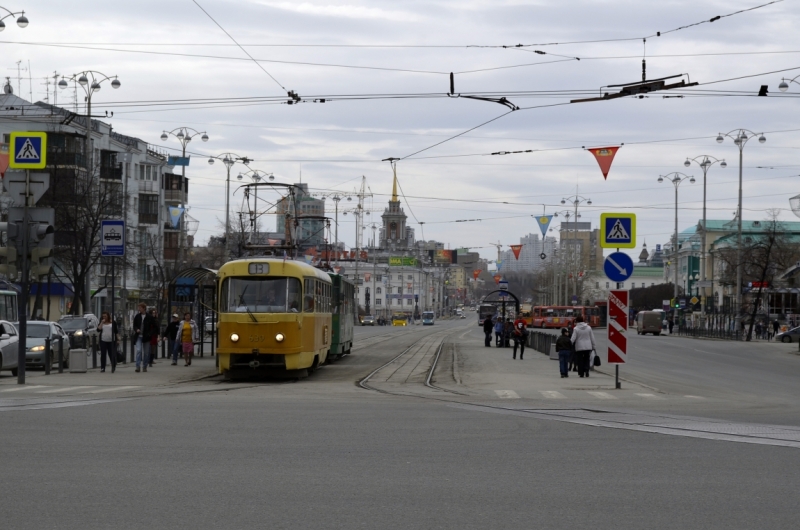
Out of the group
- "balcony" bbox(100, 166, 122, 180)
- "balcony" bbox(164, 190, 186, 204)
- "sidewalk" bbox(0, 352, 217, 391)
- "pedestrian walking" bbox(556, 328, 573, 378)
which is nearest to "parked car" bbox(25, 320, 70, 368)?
"sidewalk" bbox(0, 352, 217, 391)

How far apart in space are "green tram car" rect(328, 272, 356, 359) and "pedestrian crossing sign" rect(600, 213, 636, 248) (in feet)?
40.4

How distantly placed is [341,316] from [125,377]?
11.5 m

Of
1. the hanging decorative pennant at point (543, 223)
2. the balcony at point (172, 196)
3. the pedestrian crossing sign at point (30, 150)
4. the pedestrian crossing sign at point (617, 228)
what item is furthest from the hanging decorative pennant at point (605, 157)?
the balcony at point (172, 196)

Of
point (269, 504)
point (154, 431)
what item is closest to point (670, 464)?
point (269, 504)

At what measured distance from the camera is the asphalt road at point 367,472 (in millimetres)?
7762

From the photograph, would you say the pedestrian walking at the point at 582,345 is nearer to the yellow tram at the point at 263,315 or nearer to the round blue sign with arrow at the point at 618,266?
the round blue sign with arrow at the point at 618,266

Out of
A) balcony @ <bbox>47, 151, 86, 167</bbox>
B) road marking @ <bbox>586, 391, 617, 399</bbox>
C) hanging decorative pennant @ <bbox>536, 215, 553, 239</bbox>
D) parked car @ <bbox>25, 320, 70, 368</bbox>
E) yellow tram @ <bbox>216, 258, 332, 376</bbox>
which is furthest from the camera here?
balcony @ <bbox>47, 151, 86, 167</bbox>

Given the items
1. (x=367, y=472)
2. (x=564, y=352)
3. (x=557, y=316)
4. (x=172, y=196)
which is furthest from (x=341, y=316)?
(x=557, y=316)

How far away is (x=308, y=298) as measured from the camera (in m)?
26.1

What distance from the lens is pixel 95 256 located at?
5103 cm

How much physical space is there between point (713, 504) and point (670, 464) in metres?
2.18

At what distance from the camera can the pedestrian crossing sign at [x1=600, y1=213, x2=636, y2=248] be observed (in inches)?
915

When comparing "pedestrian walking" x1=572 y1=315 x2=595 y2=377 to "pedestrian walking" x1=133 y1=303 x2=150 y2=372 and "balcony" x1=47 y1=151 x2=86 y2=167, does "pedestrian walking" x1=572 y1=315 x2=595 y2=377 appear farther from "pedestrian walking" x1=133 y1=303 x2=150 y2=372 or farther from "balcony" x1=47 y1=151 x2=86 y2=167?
"balcony" x1=47 y1=151 x2=86 y2=167

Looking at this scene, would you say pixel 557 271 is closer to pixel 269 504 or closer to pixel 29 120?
pixel 29 120
